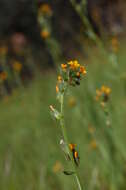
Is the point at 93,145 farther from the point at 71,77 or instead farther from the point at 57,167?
the point at 71,77

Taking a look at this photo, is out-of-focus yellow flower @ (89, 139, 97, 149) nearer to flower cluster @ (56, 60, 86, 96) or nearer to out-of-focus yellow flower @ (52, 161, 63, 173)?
out-of-focus yellow flower @ (52, 161, 63, 173)

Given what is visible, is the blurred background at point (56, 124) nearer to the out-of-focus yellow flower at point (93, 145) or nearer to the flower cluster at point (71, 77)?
the out-of-focus yellow flower at point (93, 145)

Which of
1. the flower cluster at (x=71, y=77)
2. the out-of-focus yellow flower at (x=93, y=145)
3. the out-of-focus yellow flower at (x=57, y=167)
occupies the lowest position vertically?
the flower cluster at (x=71, y=77)

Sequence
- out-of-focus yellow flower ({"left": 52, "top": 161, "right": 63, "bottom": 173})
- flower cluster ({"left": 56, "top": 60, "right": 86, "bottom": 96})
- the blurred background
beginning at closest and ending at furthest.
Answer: flower cluster ({"left": 56, "top": 60, "right": 86, "bottom": 96}) → the blurred background → out-of-focus yellow flower ({"left": 52, "top": 161, "right": 63, "bottom": 173})

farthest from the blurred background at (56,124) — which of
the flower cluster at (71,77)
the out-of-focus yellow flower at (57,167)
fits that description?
the flower cluster at (71,77)

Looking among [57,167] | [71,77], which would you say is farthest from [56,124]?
[57,167]

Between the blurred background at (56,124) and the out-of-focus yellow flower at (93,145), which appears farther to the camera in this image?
the out-of-focus yellow flower at (93,145)

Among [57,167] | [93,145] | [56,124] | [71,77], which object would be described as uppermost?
[93,145]

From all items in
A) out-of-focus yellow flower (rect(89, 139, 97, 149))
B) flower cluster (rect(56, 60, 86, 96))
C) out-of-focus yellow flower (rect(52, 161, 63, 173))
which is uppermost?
out-of-focus yellow flower (rect(89, 139, 97, 149))

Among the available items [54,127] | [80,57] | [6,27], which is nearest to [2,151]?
[54,127]

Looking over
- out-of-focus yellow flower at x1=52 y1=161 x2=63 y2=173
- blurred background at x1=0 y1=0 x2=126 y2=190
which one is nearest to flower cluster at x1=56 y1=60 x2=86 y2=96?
blurred background at x1=0 y1=0 x2=126 y2=190

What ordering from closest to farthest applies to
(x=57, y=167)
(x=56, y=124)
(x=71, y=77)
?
(x=71, y=77) → (x=56, y=124) → (x=57, y=167)
